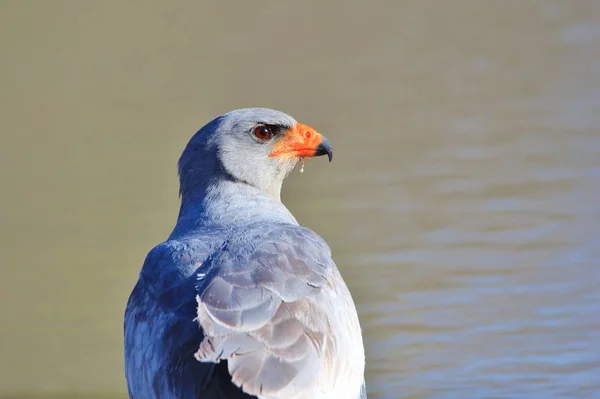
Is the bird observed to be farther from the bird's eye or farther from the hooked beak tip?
the hooked beak tip

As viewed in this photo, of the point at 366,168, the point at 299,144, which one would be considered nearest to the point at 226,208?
the point at 299,144

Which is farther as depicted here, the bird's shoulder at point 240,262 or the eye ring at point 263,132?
the eye ring at point 263,132

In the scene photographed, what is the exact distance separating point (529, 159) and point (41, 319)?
4517 mm

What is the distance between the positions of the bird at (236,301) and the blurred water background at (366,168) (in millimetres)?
1875

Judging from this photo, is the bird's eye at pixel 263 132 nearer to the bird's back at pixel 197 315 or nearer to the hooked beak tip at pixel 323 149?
the hooked beak tip at pixel 323 149

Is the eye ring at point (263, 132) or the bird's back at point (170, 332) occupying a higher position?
the eye ring at point (263, 132)

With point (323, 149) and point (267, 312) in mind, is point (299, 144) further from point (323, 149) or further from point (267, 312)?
point (267, 312)

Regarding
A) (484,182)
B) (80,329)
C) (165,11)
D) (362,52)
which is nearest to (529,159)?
(484,182)

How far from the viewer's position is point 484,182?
1091cm

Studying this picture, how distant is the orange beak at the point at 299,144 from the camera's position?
7.50 metres

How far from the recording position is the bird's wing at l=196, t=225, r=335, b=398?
5266 mm

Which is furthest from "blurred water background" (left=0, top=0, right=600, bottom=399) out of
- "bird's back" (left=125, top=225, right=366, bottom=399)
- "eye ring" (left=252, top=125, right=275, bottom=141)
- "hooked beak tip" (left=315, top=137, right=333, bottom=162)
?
"bird's back" (left=125, top=225, right=366, bottom=399)

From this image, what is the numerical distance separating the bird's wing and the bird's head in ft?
3.25

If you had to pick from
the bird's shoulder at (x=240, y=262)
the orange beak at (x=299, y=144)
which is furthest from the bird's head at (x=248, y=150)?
the bird's shoulder at (x=240, y=262)
